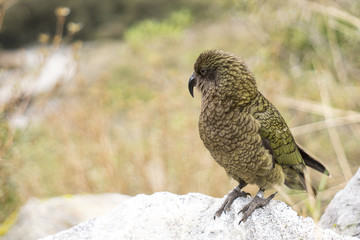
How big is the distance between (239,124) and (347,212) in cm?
103

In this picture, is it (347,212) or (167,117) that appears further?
(167,117)

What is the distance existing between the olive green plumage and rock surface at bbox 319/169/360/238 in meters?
0.55

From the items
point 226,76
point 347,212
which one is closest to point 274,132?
point 226,76

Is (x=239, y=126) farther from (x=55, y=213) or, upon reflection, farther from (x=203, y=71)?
(x=55, y=213)

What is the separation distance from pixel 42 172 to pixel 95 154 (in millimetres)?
1837

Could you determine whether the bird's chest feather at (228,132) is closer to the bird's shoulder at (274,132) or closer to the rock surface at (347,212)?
the bird's shoulder at (274,132)

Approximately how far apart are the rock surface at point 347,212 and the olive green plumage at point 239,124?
1.80 feet

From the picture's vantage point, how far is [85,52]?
13602 mm

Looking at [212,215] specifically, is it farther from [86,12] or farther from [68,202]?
[86,12]

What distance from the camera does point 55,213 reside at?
4.27m

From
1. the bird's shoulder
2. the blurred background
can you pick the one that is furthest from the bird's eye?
the blurred background

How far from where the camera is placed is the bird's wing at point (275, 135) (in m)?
2.86

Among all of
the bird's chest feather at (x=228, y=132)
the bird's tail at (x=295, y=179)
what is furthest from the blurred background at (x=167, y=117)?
the bird's chest feather at (x=228, y=132)

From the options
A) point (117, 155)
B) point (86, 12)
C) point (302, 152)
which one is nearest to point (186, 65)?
point (86, 12)
